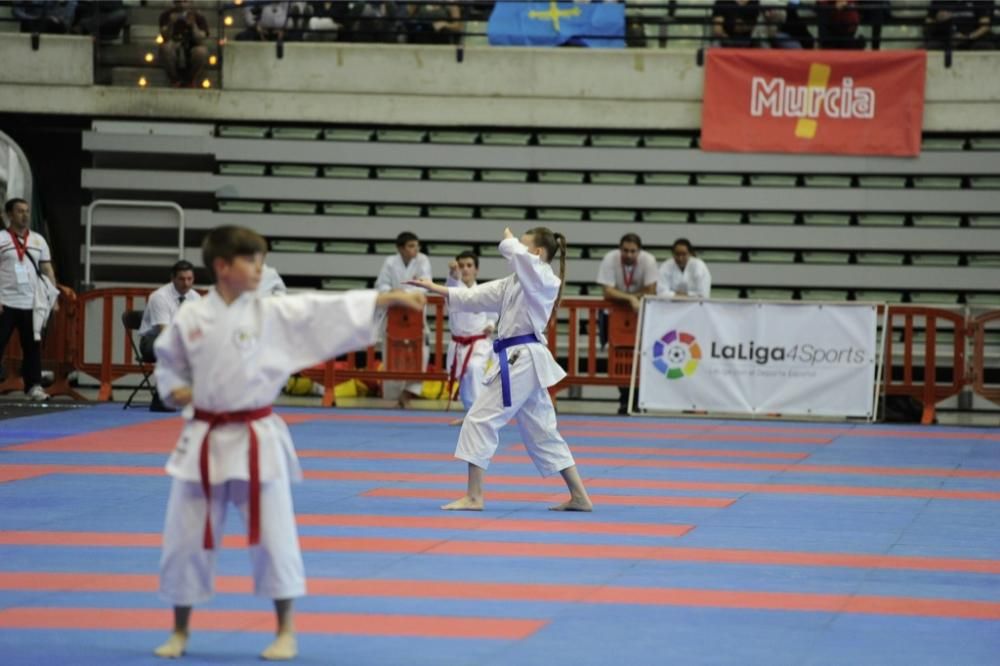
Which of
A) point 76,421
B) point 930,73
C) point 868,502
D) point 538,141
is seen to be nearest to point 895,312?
point 930,73

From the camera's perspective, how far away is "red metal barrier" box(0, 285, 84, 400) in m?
18.7

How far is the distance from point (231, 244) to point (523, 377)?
416cm

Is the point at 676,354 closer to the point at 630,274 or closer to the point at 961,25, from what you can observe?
the point at 630,274

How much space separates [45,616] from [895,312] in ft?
43.8

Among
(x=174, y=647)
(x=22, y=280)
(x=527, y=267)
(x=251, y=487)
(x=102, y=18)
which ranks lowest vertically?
(x=174, y=647)

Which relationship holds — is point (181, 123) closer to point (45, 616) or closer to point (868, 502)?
point (868, 502)

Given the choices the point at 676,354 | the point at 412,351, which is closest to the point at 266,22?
the point at 412,351

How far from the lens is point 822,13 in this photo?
21.8 m

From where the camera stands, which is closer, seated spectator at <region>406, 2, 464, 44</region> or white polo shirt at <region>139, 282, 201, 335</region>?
white polo shirt at <region>139, 282, 201, 335</region>

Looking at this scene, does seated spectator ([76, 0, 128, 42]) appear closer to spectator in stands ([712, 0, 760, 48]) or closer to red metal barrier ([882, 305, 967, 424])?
spectator in stands ([712, 0, 760, 48])

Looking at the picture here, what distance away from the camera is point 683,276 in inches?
733

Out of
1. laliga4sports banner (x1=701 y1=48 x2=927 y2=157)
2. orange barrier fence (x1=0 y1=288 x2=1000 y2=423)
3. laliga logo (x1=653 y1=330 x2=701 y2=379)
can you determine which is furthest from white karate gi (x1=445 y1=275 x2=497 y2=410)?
laliga4sports banner (x1=701 y1=48 x2=927 y2=157)

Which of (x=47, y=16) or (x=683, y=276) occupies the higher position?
(x=47, y=16)

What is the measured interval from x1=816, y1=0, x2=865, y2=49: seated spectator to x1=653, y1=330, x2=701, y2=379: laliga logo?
551cm
